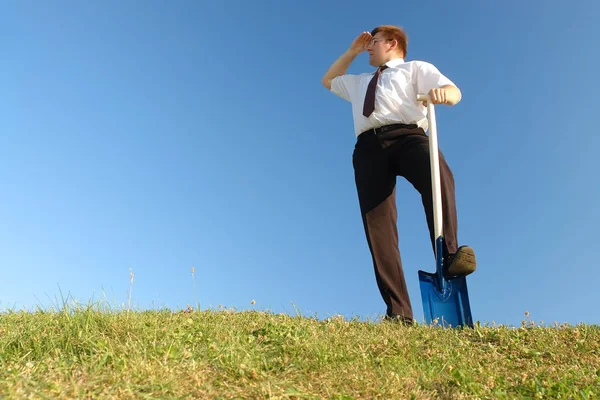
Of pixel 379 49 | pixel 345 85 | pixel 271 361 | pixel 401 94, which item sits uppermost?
pixel 379 49

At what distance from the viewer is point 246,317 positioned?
630cm

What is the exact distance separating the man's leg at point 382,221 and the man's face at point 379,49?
1102mm

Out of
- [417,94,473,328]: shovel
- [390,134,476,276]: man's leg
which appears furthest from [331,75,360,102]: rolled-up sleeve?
[417,94,473,328]: shovel

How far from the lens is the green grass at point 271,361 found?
352cm

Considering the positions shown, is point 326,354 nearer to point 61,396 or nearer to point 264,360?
point 264,360

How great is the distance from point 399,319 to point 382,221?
1164 millimetres

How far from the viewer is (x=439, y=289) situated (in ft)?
20.0

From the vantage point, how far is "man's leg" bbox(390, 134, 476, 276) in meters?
6.11

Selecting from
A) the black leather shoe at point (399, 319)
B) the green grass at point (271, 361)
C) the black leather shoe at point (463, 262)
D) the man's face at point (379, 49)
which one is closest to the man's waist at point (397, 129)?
the man's face at point (379, 49)

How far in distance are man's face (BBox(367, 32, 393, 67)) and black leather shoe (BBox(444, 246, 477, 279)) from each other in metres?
2.71

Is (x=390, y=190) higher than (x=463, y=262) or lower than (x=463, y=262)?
higher

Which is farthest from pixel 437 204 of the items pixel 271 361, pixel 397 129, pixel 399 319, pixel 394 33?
pixel 271 361

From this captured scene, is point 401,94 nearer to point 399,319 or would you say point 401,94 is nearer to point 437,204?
point 437,204

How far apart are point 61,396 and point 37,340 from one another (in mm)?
1285
